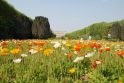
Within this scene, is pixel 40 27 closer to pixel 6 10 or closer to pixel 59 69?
pixel 6 10

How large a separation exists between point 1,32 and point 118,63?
1011 inches

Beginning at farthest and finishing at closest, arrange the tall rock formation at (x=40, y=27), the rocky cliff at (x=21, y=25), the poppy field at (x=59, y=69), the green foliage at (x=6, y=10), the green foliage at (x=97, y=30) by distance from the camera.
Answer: the green foliage at (x=97, y=30)
the green foliage at (x=6, y=10)
the tall rock formation at (x=40, y=27)
the rocky cliff at (x=21, y=25)
the poppy field at (x=59, y=69)

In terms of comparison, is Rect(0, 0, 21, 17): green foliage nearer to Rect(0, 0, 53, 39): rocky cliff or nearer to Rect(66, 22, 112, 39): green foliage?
Rect(0, 0, 53, 39): rocky cliff

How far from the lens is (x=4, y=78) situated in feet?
21.1

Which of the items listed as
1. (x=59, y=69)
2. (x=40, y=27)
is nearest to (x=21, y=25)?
(x=40, y=27)

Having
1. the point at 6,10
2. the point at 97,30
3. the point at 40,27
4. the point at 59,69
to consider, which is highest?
the point at 6,10

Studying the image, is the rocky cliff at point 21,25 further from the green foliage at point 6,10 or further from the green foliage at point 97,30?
the green foliage at point 97,30

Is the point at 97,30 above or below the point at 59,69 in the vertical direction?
above

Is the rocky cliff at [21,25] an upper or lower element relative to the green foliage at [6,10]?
lower

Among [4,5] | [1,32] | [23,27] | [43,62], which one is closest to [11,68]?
[43,62]

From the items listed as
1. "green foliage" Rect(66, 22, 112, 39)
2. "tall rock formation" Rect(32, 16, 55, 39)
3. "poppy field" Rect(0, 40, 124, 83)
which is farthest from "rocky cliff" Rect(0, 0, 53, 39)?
"poppy field" Rect(0, 40, 124, 83)

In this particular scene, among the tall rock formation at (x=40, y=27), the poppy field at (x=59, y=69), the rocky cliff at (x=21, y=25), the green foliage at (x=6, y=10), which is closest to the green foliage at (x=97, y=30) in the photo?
the tall rock formation at (x=40, y=27)

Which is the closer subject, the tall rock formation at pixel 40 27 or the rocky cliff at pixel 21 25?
the rocky cliff at pixel 21 25

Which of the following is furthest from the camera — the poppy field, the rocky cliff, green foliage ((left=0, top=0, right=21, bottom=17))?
green foliage ((left=0, top=0, right=21, bottom=17))
